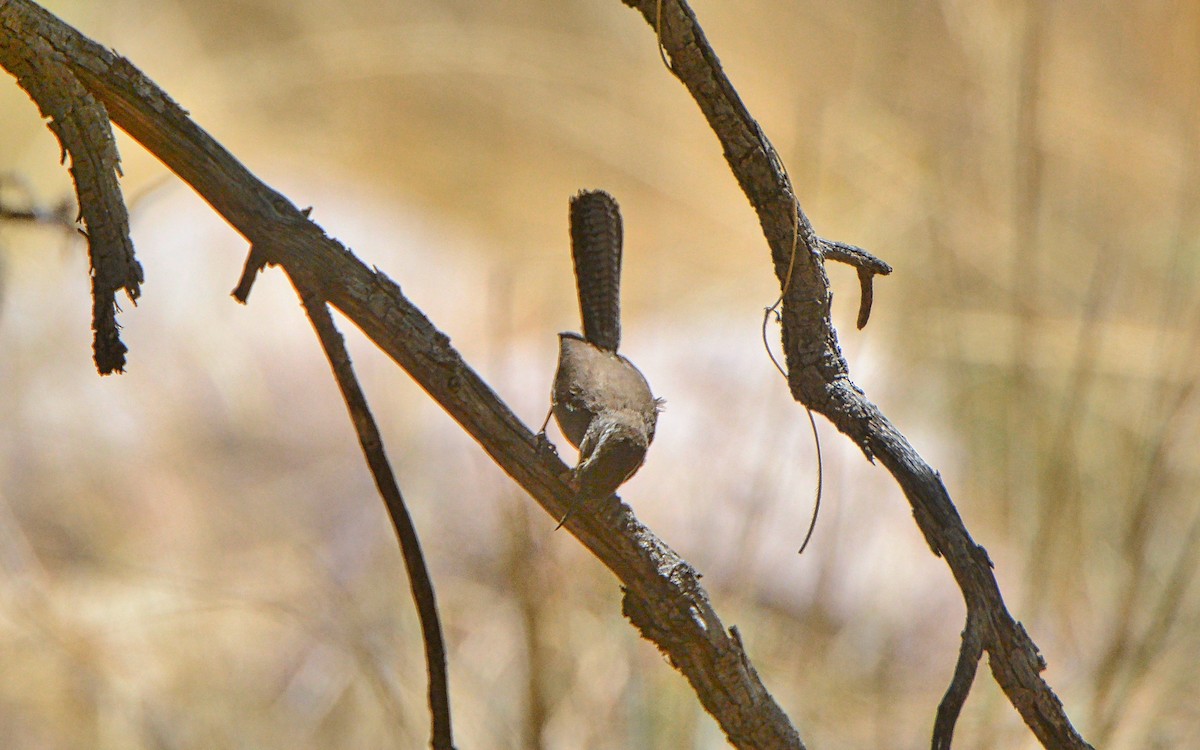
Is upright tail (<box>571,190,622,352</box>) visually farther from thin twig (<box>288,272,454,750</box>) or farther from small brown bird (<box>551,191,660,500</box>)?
thin twig (<box>288,272,454,750</box>)

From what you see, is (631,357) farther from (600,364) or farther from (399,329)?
(399,329)


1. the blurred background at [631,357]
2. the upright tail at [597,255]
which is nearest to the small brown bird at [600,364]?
the upright tail at [597,255]

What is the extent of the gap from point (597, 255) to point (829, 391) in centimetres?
18

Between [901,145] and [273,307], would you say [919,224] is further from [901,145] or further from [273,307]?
[273,307]

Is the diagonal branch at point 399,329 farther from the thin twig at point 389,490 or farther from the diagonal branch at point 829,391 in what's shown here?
the diagonal branch at point 829,391

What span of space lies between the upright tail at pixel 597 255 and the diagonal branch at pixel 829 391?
0.13 meters

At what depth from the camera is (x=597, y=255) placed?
0.65 metres

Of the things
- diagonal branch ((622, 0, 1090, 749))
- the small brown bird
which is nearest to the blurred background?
the small brown bird

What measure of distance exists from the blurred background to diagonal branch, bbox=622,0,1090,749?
2.93ft

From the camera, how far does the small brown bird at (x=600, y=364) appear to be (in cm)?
64

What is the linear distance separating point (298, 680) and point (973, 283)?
67.1 inches

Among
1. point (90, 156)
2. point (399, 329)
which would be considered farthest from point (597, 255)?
point (90, 156)

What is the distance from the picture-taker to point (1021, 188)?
5.67ft

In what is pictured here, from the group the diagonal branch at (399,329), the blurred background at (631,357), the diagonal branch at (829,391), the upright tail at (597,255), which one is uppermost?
the blurred background at (631,357)
